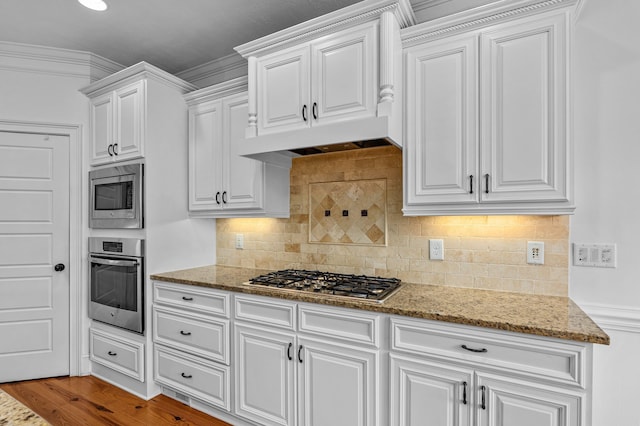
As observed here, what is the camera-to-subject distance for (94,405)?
2570 millimetres

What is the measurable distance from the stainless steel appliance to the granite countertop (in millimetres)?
676

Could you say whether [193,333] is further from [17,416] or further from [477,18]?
[477,18]

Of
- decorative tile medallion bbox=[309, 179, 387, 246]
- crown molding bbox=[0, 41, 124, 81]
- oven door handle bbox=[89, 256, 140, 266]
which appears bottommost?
oven door handle bbox=[89, 256, 140, 266]

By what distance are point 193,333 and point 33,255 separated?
1.72 meters

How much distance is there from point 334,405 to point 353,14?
85.6 inches

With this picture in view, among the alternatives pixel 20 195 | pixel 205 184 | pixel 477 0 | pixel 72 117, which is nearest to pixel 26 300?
pixel 20 195

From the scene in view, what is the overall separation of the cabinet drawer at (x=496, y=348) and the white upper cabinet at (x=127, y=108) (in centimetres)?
232

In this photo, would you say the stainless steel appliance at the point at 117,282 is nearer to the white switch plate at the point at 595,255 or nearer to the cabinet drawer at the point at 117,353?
the cabinet drawer at the point at 117,353

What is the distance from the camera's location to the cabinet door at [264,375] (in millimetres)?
2035

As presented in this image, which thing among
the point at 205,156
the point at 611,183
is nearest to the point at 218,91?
the point at 205,156

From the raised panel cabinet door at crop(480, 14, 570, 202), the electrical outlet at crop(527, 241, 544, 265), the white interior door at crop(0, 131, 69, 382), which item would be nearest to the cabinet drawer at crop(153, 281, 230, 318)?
the white interior door at crop(0, 131, 69, 382)

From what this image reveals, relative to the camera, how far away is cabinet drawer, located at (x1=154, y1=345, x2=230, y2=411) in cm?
232

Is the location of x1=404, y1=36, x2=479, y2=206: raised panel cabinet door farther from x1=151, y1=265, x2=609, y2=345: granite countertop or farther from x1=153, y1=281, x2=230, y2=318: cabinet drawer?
x1=153, y1=281, x2=230, y2=318: cabinet drawer

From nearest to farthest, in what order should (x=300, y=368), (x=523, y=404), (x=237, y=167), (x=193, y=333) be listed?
(x=523, y=404) < (x=300, y=368) < (x=193, y=333) < (x=237, y=167)
